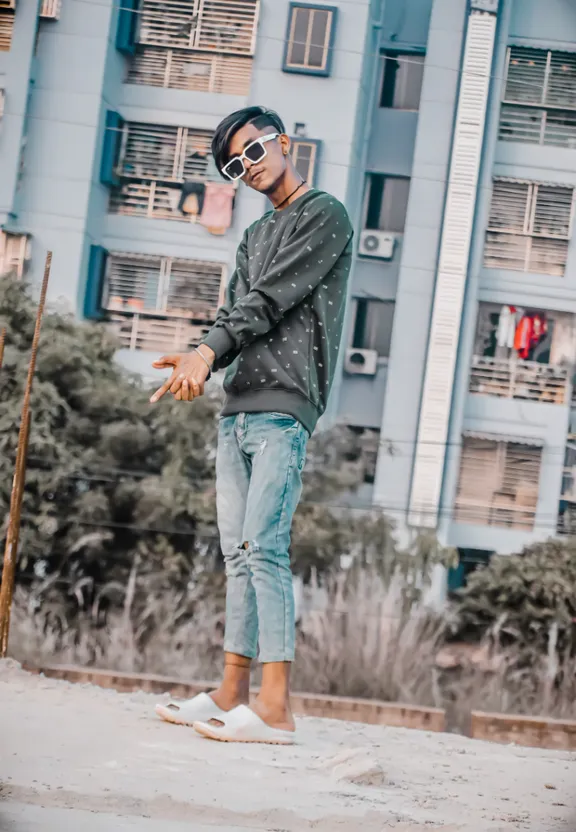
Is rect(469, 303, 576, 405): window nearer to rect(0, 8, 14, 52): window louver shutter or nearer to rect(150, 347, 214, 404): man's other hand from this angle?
rect(0, 8, 14, 52): window louver shutter

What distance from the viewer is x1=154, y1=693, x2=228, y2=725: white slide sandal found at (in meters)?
2.82

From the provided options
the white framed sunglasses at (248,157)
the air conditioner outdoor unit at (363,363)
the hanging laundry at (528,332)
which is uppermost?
the hanging laundry at (528,332)

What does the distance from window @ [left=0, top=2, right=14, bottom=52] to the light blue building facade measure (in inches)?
0.4

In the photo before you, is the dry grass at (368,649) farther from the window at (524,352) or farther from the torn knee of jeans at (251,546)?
the torn knee of jeans at (251,546)

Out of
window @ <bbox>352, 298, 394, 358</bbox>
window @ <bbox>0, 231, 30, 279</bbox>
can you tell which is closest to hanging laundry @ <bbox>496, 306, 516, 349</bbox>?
window @ <bbox>352, 298, 394, 358</bbox>

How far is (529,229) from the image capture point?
600 cm

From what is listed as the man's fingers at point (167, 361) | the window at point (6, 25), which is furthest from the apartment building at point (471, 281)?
the man's fingers at point (167, 361)

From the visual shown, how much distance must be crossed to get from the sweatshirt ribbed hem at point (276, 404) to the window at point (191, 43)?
11.1ft

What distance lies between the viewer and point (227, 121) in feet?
9.57

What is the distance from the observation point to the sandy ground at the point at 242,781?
76.4 inches

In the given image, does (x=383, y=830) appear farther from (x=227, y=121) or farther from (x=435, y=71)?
(x=435, y=71)

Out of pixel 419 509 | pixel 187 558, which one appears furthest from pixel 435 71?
pixel 187 558

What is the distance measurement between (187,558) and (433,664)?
4.01 ft

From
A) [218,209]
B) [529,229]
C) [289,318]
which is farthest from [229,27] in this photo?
[289,318]
